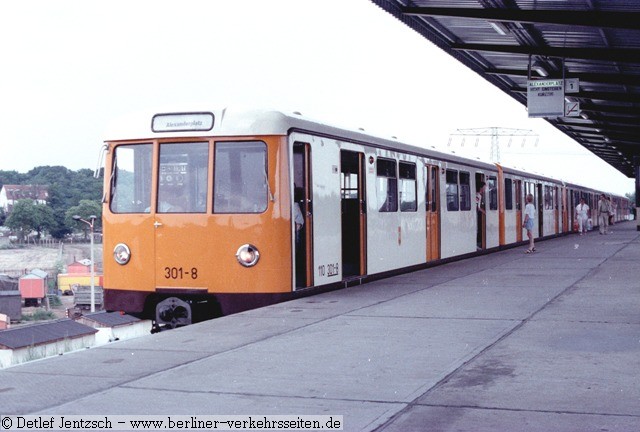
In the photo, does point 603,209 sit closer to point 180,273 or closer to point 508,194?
point 508,194

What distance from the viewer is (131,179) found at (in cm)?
1156

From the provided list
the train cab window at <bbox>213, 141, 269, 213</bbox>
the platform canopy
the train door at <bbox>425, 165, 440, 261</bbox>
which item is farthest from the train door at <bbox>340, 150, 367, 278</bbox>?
the platform canopy

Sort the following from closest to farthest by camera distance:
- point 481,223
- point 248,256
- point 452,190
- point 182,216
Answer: point 248,256 < point 182,216 < point 452,190 < point 481,223

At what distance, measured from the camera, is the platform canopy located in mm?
17500

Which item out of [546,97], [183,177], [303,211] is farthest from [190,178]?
[546,97]

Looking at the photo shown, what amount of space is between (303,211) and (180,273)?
6.12 feet

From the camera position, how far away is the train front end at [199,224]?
1098 cm

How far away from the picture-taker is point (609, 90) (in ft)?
94.1

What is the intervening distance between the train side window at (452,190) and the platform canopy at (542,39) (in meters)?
3.14

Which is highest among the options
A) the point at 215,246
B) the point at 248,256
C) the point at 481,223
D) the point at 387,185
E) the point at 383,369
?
the point at 387,185

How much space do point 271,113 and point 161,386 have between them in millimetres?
5343

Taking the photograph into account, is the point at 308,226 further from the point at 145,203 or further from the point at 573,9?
the point at 573,9

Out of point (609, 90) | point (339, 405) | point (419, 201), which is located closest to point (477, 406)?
point (339, 405)

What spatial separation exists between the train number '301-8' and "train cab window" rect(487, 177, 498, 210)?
15090mm
